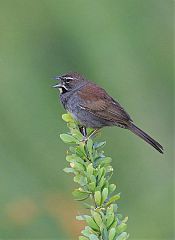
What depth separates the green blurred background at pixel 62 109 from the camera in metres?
5.72

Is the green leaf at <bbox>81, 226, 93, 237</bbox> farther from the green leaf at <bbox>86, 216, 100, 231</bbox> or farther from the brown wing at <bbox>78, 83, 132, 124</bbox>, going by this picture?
the brown wing at <bbox>78, 83, 132, 124</bbox>

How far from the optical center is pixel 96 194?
238 cm

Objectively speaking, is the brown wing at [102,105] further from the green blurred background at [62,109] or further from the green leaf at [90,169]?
the green leaf at [90,169]

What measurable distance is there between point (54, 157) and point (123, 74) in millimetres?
1492

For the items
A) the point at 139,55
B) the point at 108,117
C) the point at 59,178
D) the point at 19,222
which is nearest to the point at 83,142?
the point at 108,117

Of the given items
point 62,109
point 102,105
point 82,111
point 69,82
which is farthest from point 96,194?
point 62,109

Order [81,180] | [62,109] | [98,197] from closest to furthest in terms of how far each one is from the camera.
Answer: [98,197] → [81,180] → [62,109]

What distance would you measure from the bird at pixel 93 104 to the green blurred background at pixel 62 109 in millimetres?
712

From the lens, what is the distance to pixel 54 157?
6930 millimetres

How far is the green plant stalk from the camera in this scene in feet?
7.49

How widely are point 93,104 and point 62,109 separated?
2308 mm

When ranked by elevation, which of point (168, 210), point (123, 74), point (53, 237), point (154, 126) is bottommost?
point (53, 237)

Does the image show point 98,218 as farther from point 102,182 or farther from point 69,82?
point 69,82

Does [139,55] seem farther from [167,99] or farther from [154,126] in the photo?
[154,126]
